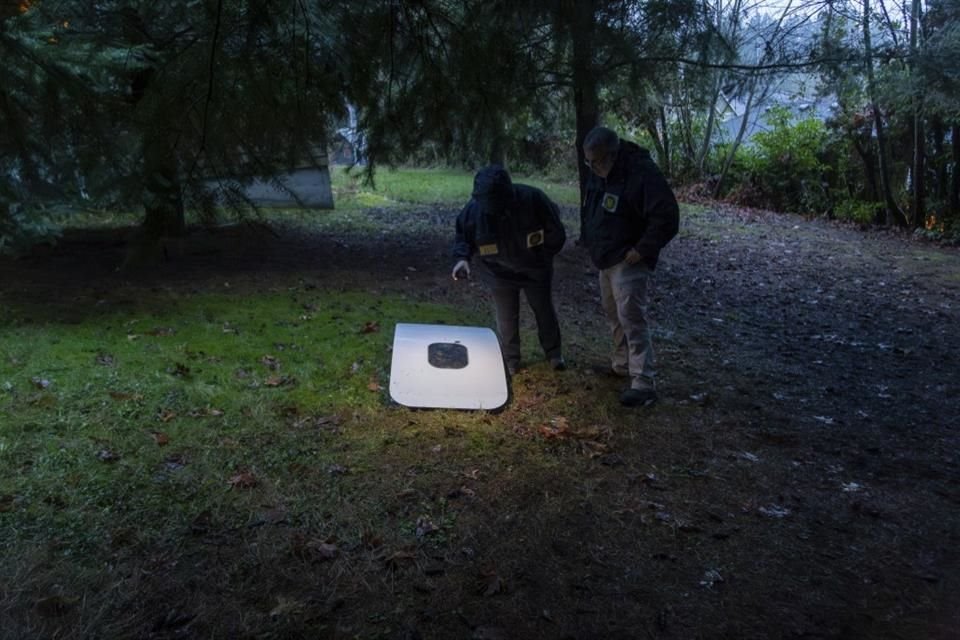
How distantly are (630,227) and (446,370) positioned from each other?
5.39 feet

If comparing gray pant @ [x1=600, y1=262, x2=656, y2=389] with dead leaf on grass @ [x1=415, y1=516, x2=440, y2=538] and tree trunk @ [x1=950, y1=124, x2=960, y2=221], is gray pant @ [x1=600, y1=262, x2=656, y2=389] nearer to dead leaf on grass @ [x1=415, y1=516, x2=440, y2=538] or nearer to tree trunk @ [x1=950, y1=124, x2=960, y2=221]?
dead leaf on grass @ [x1=415, y1=516, x2=440, y2=538]

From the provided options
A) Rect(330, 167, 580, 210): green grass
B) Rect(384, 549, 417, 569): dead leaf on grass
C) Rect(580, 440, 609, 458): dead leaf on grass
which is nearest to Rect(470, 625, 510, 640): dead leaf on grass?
Rect(384, 549, 417, 569): dead leaf on grass

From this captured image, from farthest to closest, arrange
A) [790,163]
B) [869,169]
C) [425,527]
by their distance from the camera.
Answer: [790,163], [869,169], [425,527]

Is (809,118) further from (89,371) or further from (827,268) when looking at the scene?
(89,371)

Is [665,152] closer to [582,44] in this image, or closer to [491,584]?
[582,44]

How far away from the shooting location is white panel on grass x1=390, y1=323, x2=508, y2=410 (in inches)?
212

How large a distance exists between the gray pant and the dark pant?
1.56 ft

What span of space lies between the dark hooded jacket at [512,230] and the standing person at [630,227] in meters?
0.32

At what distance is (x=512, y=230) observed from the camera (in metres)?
5.66

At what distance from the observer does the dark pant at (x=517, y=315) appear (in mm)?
5895

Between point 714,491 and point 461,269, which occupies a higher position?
point 461,269

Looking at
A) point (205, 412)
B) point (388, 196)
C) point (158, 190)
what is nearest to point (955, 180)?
point (388, 196)

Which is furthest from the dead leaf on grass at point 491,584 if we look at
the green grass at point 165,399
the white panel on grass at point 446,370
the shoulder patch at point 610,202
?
the shoulder patch at point 610,202

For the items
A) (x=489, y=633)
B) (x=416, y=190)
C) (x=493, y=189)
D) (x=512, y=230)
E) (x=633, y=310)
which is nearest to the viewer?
(x=489, y=633)
